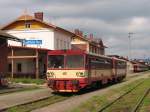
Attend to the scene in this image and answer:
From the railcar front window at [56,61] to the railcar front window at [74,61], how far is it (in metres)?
0.35

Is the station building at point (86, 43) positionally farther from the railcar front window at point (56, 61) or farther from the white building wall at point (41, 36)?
the railcar front window at point (56, 61)

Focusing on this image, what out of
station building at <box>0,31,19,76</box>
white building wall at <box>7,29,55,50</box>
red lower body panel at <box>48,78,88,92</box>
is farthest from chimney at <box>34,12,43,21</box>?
red lower body panel at <box>48,78,88,92</box>

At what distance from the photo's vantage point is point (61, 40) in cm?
6775

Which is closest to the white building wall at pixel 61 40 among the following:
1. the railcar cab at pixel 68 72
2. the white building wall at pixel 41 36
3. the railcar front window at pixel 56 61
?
the white building wall at pixel 41 36

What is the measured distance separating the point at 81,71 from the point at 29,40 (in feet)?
132

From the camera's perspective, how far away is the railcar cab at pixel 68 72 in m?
25.4

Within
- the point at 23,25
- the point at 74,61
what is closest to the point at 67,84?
the point at 74,61

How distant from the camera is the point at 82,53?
25.7 m

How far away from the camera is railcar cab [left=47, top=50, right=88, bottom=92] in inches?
999

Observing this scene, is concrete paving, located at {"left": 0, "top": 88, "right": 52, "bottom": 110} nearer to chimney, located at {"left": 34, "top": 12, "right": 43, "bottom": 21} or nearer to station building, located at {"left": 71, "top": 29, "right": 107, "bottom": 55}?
chimney, located at {"left": 34, "top": 12, "right": 43, "bottom": 21}

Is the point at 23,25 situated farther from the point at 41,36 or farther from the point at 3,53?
the point at 3,53

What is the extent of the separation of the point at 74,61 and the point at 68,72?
78 centimetres

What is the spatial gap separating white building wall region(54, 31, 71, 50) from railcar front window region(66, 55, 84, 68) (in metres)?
38.0

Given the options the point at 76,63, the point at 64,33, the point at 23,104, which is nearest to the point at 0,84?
the point at 76,63
